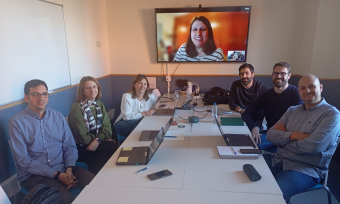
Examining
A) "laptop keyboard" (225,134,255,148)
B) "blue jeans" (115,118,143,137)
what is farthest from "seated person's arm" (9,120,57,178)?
"laptop keyboard" (225,134,255,148)

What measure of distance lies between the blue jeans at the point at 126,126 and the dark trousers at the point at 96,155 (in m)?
0.26

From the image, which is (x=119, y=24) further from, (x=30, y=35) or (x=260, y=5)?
(x=260, y=5)

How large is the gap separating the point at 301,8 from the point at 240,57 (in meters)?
1.14

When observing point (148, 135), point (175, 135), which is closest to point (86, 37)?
point (148, 135)

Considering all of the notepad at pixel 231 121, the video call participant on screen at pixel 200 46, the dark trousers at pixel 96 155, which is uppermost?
the video call participant on screen at pixel 200 46

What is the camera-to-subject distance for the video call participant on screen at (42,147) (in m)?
1.69

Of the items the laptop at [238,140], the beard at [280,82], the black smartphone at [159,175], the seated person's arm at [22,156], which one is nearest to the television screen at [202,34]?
the beard at [280,82]

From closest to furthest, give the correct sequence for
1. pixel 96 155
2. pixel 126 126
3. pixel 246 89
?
pixel 96 155 → pixel 126 126 → pixel 246 89

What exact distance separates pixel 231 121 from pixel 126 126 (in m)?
1.15

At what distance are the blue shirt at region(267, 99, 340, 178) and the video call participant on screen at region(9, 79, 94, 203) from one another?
60.5 inches

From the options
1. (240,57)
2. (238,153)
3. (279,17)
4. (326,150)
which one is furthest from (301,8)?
(238,153)

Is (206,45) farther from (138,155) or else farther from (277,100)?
(138,155)

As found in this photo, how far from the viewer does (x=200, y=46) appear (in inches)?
153

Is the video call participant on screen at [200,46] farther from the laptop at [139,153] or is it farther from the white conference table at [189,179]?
the laptop at [139,153]
